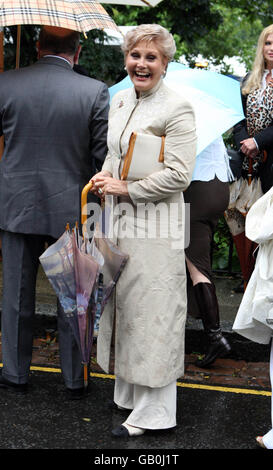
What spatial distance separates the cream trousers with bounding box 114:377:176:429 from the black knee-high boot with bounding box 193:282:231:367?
1.03 metres

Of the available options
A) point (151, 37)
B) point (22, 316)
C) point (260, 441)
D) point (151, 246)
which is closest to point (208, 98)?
point (151, 37)

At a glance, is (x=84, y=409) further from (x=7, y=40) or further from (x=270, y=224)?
(x=7, y=40)

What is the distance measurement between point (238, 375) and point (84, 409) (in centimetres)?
123

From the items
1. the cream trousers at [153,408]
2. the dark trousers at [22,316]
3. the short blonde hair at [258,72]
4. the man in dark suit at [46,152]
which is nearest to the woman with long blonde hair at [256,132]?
the short blonde hair at [258,72]

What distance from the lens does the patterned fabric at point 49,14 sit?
4.10 meters

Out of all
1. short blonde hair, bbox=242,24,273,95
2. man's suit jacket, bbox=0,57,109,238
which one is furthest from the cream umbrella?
short blonde hair, bbox=242,24,273,95

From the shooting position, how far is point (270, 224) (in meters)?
3.65

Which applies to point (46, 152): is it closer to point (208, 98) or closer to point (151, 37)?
point (151, 37)

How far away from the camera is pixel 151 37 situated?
3.81 metres

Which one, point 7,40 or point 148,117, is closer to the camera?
point 148,117

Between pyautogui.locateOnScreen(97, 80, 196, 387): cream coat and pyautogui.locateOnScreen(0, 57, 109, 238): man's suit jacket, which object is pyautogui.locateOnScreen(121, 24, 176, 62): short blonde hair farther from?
pyautogui.locateOnScreen(0, 57, 109, 238): man's suit jacket

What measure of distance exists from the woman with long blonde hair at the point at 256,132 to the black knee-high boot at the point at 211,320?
991mm

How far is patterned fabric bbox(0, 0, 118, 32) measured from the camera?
4102mm

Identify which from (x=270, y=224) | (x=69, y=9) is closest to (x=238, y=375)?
(x=270, y=224)
